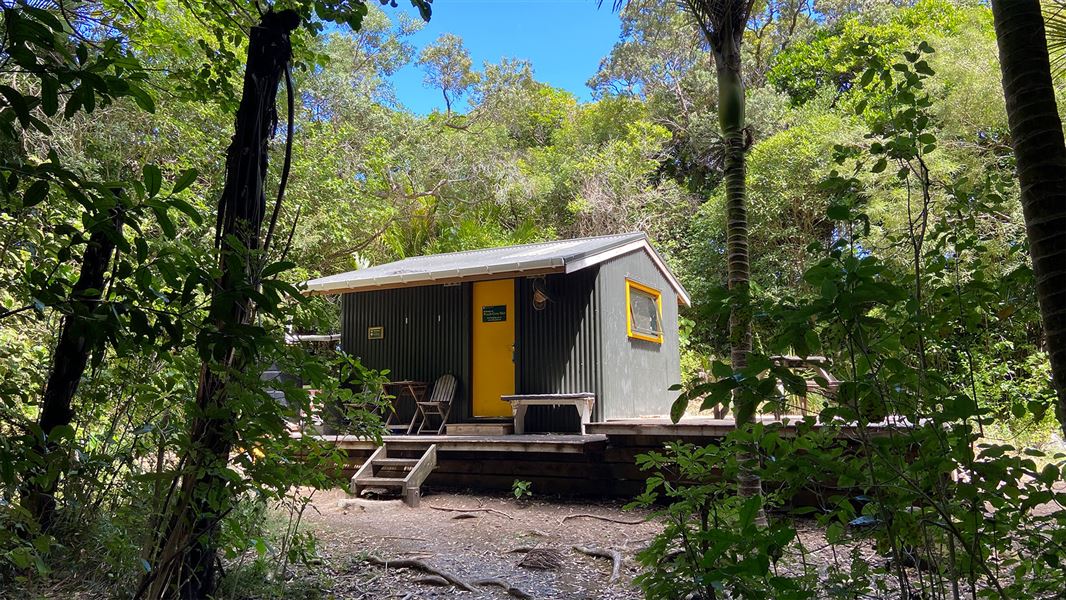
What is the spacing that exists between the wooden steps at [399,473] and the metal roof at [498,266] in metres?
2.07

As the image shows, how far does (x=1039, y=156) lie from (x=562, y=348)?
6.83 metres

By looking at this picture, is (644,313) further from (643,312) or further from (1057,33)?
(1057,33)

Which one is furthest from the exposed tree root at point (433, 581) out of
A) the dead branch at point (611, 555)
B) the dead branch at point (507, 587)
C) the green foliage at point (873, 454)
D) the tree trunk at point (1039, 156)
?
the tree trunk at point (1039, 156)

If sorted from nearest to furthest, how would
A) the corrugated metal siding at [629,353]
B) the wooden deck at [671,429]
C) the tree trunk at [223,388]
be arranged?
the tree trunk at [223,388] → the wooden deck at [671,429] → the corrugated metal siding at [629,353]

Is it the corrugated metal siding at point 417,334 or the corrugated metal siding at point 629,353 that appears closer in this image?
the corrugated metal siding at point 629,353

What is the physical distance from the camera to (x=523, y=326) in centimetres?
843

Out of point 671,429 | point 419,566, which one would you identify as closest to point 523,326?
point 671,429

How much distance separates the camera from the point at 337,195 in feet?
46.2

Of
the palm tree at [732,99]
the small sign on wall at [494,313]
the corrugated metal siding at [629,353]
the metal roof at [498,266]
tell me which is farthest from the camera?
the small sign on wall at [494,313]

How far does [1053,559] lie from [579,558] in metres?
3.56

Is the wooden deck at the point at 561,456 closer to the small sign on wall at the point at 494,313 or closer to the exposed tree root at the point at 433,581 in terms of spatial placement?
the small sign on wall at the point at 494,313

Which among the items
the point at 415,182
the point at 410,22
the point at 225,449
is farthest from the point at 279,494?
the point at 410,22

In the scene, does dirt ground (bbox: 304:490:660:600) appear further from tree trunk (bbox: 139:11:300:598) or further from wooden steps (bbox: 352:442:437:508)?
tree trunk (bbox: 139:11:300:598)

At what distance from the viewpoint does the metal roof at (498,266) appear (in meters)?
7.41
